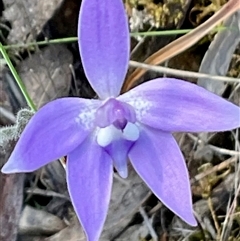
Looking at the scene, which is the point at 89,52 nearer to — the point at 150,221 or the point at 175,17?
the point at 175,17

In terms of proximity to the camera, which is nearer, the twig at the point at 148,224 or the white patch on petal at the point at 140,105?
the white patch on petal at the point at 140,105

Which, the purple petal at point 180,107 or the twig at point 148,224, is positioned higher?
the purple petal at point 180,107

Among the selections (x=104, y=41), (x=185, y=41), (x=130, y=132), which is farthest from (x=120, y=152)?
(x=185, y=41)

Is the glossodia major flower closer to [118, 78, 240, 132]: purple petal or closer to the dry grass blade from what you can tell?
[118, 78, 240, 132]: purple petal

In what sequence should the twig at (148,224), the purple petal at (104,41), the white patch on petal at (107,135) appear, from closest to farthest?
the purple petal at (104,41) → the white patch on petal at (107,135) → the twig at (148,224)

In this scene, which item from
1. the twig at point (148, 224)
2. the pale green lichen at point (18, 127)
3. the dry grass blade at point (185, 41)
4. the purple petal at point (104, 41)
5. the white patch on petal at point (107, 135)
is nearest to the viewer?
the purple petal at point (104, 41)

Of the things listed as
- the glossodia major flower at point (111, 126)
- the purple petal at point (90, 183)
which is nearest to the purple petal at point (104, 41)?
the glossodia major flower at point (111, 126)

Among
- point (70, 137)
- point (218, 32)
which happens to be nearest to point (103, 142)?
point (70, 137)

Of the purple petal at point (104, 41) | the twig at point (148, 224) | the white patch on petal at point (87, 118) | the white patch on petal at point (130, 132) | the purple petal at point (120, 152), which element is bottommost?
the twig at point (148, 224)

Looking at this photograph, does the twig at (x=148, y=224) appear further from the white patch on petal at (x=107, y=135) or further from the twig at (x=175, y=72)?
the white patch on petal at (x=107, y=135)
